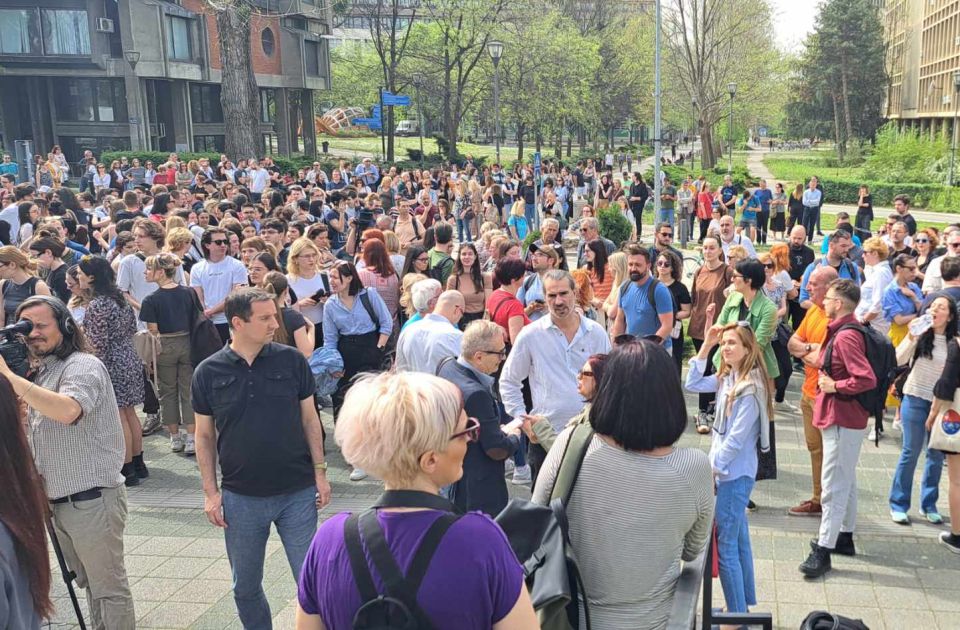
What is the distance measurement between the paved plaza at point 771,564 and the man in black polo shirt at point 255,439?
94 centimetres

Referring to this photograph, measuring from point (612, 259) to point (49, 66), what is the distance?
138 ft

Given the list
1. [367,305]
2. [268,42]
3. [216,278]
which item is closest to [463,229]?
[216,278]

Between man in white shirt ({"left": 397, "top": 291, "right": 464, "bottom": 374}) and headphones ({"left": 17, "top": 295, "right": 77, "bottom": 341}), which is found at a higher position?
headphones ({"left": 17, "top": 295, "right": 77, "bottom": 341})

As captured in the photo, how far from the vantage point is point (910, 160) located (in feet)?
149

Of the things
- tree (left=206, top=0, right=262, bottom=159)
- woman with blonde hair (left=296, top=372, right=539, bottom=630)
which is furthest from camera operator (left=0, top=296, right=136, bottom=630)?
tree (left=206, top=0, right=262, bottom=159)

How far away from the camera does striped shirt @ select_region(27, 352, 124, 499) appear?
424cm

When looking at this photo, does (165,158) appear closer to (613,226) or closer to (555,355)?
(613,226)

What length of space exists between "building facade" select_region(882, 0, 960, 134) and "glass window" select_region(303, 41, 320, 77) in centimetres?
3796

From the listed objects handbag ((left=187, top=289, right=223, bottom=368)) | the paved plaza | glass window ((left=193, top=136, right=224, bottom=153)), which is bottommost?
the paved plaza

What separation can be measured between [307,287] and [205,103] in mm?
47741

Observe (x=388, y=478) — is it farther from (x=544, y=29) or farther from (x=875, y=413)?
(x=544, y=29)

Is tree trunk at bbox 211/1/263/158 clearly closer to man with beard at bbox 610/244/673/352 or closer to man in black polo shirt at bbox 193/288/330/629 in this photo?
man with beard at bbox 610/244/673/352

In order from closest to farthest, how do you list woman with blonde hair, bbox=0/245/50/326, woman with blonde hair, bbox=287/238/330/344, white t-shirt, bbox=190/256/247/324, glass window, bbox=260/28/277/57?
woman with blonde hair, bbox=0/245/50/326 < woman with blonde hair, bbox=287/238/330/344 < white t-shirt, bbox=190/256/247/324 < glass window, bbox=260/28/277/57

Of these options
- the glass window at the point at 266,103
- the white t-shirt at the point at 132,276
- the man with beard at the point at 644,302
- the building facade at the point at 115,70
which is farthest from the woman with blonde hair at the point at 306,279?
the glass window at the point at 266,103
